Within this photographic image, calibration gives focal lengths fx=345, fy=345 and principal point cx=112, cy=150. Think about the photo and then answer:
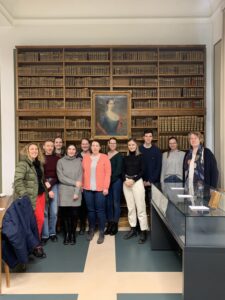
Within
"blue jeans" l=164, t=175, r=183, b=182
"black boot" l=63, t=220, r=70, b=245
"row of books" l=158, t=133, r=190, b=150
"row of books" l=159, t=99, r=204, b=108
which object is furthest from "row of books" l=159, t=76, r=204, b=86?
"black boot" l=63, t=220, r=70, b=245

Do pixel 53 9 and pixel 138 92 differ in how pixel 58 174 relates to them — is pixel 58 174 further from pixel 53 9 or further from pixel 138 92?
pixel 53 9

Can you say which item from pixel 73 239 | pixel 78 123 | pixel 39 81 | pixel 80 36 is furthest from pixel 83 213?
pixel 80 36

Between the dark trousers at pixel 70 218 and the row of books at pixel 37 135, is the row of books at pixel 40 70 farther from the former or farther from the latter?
the dark trousers at pixel 70 218

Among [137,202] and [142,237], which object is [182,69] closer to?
[137,202]

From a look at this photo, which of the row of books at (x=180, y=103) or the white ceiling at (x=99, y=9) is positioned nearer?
the white ceiling at (x=99, y=9)

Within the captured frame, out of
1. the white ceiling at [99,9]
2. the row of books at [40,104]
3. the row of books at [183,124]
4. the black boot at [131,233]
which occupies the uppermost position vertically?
the white ceiling at [99,9]

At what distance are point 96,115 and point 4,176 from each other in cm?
223

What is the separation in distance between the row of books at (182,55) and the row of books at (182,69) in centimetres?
13

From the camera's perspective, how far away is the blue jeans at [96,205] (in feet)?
18.0

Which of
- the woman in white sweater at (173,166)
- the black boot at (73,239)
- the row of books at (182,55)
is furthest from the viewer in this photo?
the row of books at (182,55)

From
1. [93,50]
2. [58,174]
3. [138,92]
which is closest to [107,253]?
[58,174]

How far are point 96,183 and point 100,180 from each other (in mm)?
79

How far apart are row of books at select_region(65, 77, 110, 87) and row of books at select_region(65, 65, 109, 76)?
96mm

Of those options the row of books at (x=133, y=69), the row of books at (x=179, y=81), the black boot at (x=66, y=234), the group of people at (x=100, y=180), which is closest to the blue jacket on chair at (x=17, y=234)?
the group of people at (x=100, y=180)
